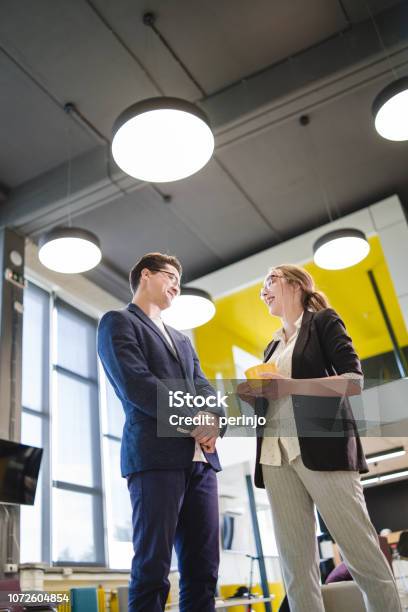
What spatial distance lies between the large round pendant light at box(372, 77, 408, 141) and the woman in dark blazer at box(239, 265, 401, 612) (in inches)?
92.3

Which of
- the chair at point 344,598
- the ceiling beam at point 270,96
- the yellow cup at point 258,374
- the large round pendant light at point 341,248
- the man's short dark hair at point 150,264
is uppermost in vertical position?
the ceiling beam at point 270,96

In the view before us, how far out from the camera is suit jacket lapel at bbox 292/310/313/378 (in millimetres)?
1510

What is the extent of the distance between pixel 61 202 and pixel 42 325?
1330mm

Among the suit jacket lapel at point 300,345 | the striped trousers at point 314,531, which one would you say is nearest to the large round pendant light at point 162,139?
the suit jacket lapel at point 300,345

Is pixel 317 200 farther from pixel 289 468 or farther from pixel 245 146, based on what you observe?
pixel 289 468

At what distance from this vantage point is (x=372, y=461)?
4.50m

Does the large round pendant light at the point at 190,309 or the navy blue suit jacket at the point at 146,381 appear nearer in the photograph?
the navy blue suit jacket at the point at 146,381

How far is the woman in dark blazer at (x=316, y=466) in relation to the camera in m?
1.28

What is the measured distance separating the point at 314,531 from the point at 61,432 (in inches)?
165

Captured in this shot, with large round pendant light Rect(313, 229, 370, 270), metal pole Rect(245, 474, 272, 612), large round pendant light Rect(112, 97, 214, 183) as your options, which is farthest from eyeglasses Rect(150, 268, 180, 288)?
metal pole Rect(245, 474, 272, 612)

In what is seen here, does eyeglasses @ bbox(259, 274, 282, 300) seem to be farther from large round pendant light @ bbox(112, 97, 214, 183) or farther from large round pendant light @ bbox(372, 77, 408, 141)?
large round pendant light @ bbox(372, 77, 408, 141)

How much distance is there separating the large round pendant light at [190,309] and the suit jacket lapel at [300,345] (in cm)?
355

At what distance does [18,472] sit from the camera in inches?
156

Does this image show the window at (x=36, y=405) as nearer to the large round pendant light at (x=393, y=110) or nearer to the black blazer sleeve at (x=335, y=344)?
the large round pendant light at (x=393, y=110)
